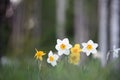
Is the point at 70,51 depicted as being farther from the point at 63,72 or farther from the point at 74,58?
the point at 63,72

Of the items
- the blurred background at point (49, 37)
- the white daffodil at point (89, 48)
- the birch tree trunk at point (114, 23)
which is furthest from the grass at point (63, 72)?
the birch tree trunk at point (114, 23)

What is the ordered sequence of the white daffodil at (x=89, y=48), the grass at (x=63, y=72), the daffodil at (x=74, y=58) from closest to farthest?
the grass at (x=63, y=72)
the daffodil at (x=74, y=58)
the white daffodil at (x=89, y=48)

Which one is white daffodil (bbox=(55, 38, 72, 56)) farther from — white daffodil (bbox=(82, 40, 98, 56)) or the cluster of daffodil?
white daffodil (bbox=(82, 40, 98, 56))

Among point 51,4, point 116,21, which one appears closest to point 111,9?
point 116,21

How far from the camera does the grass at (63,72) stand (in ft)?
9.66

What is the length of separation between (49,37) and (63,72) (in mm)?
19919

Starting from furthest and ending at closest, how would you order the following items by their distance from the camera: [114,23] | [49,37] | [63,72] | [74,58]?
[49,37]
[114,23]
[74,58]
[63,72]

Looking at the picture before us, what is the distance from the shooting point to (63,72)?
3.09m

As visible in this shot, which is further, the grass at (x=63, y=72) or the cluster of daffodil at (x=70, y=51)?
the cluster of daffodil at (x=70, y=51)

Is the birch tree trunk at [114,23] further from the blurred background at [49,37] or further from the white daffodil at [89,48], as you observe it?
the white daffodil at [89,48]

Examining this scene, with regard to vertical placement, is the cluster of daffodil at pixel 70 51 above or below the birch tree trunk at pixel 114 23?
below

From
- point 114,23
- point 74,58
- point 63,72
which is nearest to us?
point 63,72

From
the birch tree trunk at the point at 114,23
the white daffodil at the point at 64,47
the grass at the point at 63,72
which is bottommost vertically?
the grass at the point at 63,72

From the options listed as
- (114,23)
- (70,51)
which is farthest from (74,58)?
(114,23)
